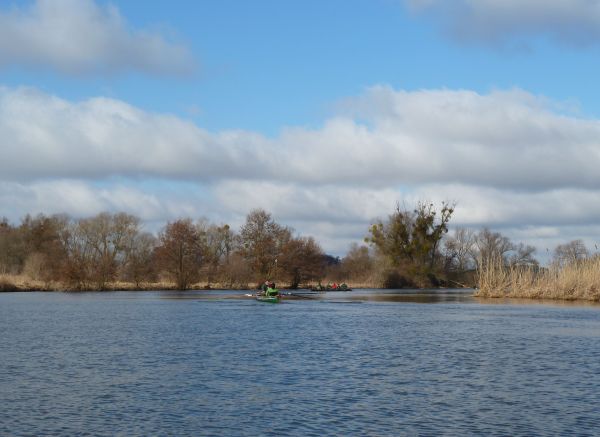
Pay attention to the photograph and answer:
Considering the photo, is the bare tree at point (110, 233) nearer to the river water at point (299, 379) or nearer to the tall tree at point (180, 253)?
the tall tree at point (180, 253)

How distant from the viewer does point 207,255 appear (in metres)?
102

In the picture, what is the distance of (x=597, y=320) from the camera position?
138 ft

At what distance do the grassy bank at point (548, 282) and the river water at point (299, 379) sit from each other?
1905 cm

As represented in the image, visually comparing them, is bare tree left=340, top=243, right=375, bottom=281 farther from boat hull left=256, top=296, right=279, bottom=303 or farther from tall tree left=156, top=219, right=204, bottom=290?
boat hull left=256, top=296, right=279, bottom=303

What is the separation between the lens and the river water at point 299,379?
16.0 m

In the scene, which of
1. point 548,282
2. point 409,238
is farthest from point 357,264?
point 548,282

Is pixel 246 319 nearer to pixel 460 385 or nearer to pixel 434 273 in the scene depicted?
pixel 460 385

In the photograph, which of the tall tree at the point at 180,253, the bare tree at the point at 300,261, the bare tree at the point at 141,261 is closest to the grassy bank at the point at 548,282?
the bare tree at the point at 300,261

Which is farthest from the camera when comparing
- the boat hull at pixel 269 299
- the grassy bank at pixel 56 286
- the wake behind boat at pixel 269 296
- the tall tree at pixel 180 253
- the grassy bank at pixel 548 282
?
the tall tree at pixel 180 253

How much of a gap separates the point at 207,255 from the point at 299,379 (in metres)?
81.6

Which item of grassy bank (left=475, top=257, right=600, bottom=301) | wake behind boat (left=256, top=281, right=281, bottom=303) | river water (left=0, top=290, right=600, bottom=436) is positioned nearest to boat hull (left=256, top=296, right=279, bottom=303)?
wake behind boat (left=256, top=281, right=281, bottom=303)

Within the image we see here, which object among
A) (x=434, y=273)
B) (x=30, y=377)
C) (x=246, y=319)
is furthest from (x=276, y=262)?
(x=30, y=377)

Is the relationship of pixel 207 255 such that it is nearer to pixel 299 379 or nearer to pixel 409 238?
pixel 409 238

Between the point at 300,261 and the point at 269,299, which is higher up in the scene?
the point at 300,261
